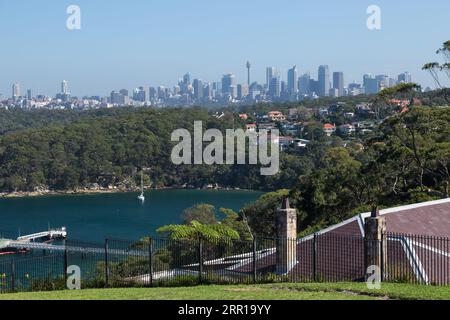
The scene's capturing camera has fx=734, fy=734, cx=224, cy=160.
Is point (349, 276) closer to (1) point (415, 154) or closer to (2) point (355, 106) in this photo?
(1) point (415, 154)

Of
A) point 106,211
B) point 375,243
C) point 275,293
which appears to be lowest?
point 106,211

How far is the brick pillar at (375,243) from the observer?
475 inches

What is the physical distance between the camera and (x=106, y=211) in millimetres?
66125

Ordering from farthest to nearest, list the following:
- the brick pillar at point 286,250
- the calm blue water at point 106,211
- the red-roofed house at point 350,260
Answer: the calm blue water at point 106,211, the brick pillar at point 286,250, the red-roofed house at point 350,260

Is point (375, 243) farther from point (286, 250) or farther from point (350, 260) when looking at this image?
point (286, 250)

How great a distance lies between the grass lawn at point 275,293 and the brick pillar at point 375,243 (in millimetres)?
1188

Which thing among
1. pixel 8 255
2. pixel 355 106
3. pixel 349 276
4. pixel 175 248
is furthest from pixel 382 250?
pixel 355 106
